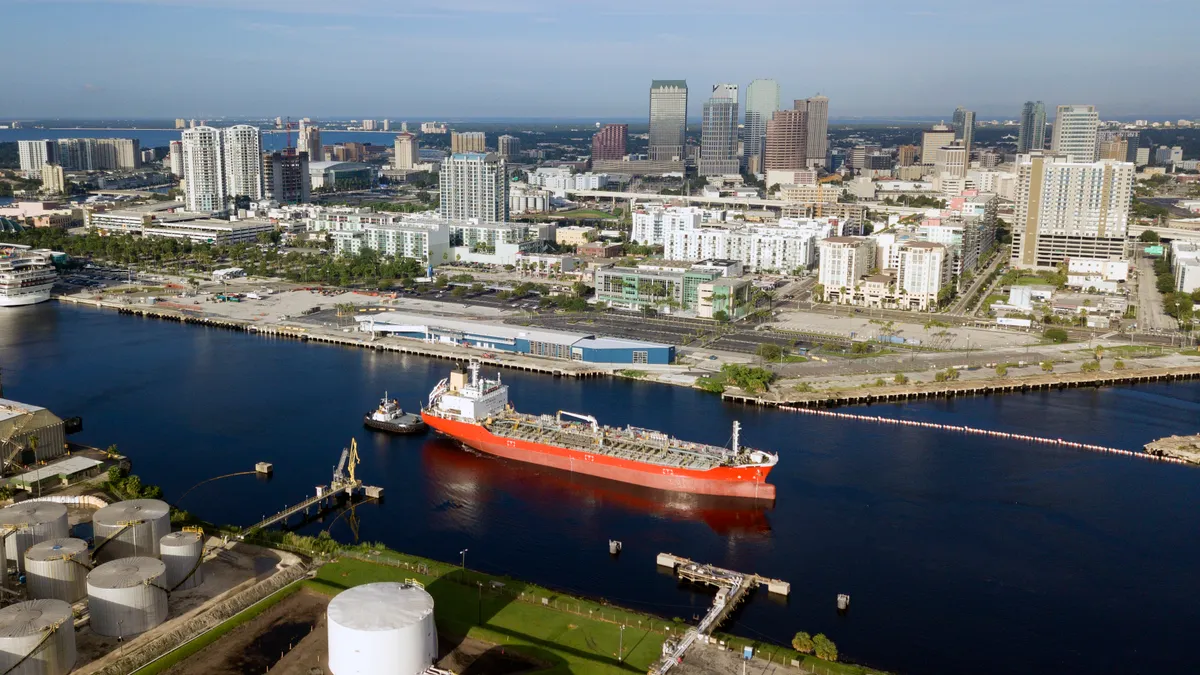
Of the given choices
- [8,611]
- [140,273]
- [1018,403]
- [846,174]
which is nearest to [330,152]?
[846,174]

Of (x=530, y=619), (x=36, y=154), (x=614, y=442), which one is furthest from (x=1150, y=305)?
(x=36, y=154)

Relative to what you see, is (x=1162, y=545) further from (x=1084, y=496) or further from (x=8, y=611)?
(x=8, y=611)

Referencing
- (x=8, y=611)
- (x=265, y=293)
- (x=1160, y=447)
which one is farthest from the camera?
(x=265, y=293)

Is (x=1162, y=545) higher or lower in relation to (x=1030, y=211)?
lower

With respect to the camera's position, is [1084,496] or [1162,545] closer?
[1162,545]

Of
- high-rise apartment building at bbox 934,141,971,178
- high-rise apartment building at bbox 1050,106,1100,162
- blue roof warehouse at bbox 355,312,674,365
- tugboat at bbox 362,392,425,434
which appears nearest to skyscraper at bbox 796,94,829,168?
high-rise apartment building at bbox 934,141,971,178

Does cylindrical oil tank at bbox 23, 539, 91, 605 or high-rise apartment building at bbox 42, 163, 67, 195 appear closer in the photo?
cylindrical oil tank at bbox 23, 539, 91, 605

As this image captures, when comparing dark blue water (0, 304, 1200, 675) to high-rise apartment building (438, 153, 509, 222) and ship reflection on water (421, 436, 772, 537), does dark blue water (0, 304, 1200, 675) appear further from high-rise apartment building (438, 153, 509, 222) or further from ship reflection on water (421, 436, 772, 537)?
high-rise apartment building (438, 153, 509, 222)

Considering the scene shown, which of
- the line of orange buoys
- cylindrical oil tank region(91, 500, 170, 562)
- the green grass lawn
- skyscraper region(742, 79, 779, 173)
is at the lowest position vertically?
the green grass lawn

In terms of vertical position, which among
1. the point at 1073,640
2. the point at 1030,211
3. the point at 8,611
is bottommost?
the point at 1073,640
